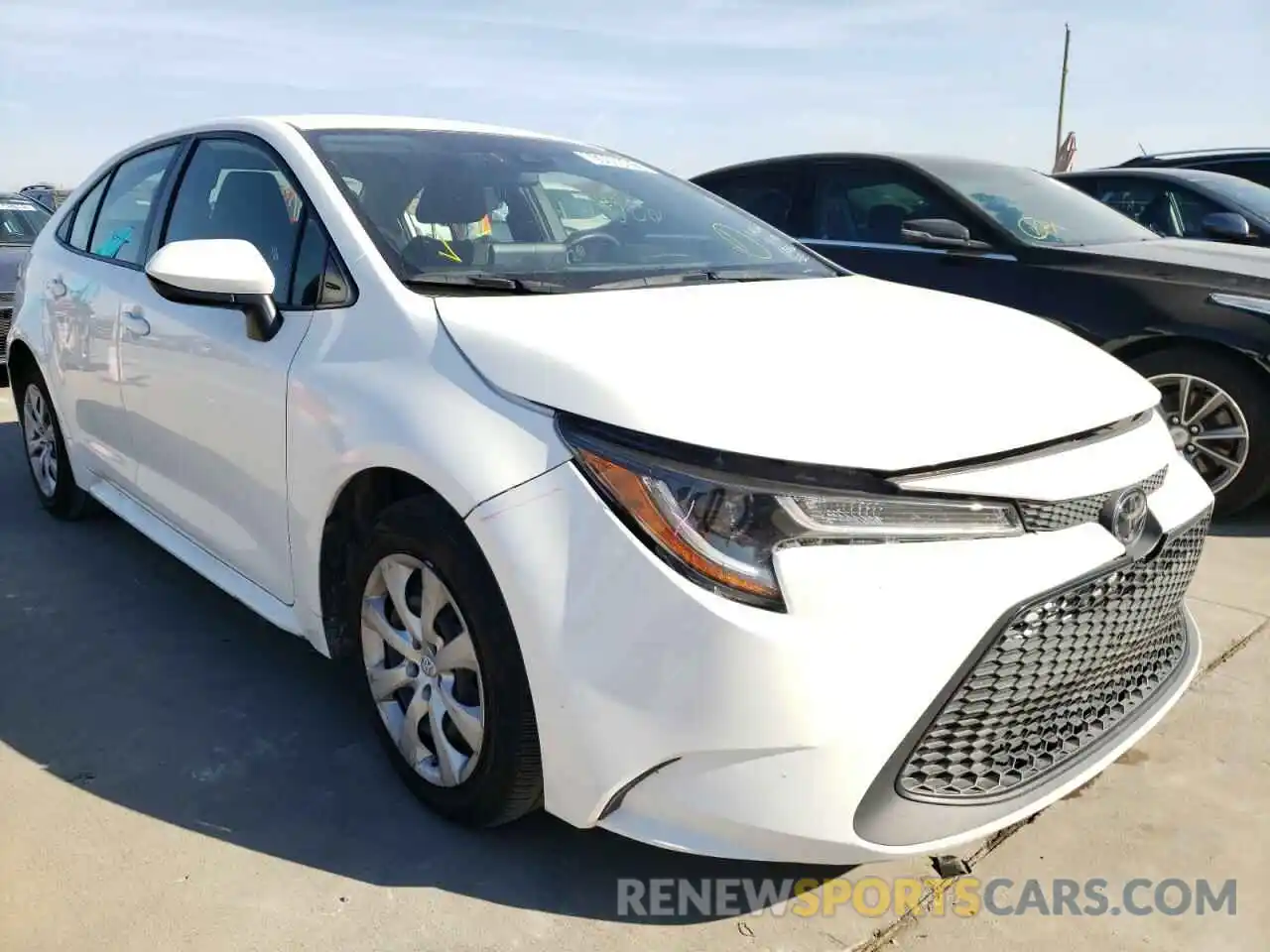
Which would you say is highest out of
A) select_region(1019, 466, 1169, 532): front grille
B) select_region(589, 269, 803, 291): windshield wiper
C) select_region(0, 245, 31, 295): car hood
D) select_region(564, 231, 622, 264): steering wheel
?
select_region(564, 231, 622, 264): steering wheel

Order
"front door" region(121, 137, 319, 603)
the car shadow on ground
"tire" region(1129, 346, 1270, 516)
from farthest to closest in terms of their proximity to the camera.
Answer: "tire" region(1129, 346, 1270, 516) < "front door" region(121, 137, 319, 603) < the car shadow on ground

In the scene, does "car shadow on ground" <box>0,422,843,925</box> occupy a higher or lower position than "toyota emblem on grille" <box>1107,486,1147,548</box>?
lower

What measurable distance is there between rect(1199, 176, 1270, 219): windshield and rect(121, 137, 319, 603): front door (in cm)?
599

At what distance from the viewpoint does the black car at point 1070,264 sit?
167 inches

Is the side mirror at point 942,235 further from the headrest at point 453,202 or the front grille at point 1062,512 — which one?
the front grille at point 1062,512

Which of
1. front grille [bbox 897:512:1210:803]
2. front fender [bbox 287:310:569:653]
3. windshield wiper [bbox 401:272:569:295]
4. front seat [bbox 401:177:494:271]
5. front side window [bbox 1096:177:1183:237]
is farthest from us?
front side window [bbox 1096:177:1183:237]

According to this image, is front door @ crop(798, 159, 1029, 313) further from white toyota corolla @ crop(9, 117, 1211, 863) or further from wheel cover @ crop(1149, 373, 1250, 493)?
white toyota corolla @ crop(9, 117, 1211, 863)

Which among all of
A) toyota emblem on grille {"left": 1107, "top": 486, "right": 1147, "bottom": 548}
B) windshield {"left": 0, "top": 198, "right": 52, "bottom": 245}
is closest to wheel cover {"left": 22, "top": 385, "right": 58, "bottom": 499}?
toyota emblem on grille {"left": 1107, "top": 486, "right": 1147, "bottom": 548}

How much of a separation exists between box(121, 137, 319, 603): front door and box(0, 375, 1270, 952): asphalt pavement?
0.40 m

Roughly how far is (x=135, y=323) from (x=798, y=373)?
7.23ft

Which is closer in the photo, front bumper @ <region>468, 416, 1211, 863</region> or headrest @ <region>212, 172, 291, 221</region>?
front bumper @ <region>468, 416, 1211, 863</region>

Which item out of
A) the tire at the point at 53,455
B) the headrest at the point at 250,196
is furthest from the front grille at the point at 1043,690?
the tire at the point at 53,455

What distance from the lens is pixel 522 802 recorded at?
2.09 meters

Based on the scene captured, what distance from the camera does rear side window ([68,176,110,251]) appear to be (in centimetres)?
393
